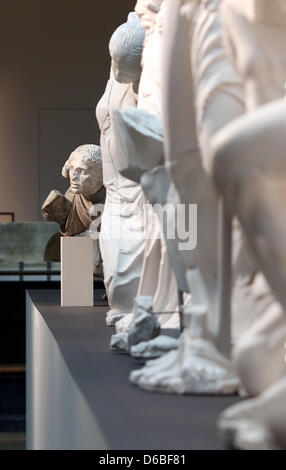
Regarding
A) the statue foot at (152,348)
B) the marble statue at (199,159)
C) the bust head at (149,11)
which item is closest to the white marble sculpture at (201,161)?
the marble statue at (199,159)

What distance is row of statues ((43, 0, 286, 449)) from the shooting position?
2262mm

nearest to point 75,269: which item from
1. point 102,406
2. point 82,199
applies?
point 82,199

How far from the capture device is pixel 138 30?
19.5 feet

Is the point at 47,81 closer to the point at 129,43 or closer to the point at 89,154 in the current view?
the point at 89,154

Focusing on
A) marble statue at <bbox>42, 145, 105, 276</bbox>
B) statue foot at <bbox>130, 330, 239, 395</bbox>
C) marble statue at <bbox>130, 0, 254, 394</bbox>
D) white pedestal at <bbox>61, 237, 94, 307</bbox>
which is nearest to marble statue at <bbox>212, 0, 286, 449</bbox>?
marble statue at <bbox>130, 0, 254, 394</bbox>

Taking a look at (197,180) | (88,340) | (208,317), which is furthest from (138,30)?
(208,317)

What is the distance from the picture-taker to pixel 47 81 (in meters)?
14.5

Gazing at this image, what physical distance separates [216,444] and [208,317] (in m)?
0.94

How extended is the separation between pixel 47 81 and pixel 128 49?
28.6ft

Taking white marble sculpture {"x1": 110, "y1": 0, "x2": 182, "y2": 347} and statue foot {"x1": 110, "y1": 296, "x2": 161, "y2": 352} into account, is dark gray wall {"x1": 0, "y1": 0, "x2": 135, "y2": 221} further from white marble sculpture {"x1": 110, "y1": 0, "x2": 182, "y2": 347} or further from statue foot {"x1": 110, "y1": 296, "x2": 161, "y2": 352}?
statue foot {"x1": 110, "y1": 296, "x2": 161, "y2": 352}

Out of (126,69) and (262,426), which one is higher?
(126,69)

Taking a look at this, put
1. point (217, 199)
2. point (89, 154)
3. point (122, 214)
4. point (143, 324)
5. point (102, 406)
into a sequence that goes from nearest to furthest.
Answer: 1. point (102, 406)
2. point (217, 199)
3. point (143, 324)
4. point (122, 214)
5. point (89, 154)

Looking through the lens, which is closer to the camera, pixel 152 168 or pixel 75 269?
pixel 152 168

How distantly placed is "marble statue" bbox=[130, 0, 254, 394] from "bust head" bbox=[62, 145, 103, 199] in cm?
421
